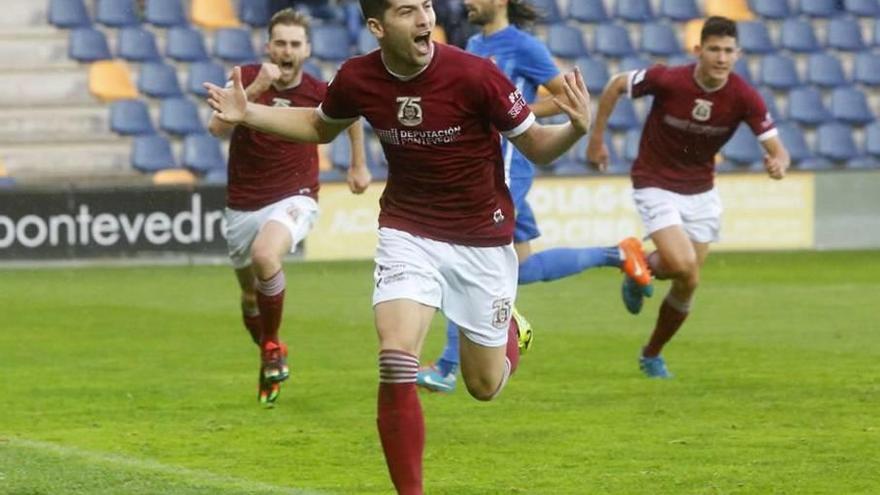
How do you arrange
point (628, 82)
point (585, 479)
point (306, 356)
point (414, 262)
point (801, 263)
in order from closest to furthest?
point (414, 262), point (585, 479), point (628, 82), point (306, 356), point (801, 263)

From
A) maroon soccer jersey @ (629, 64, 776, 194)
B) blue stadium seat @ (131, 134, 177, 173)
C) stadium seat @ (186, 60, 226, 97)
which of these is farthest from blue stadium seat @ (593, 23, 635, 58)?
maroon soccer jersey @ (629, 64, 776, 194)

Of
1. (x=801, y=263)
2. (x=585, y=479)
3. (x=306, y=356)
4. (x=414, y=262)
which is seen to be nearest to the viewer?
(x=414, y=262)

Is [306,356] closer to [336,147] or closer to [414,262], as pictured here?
[414,262]

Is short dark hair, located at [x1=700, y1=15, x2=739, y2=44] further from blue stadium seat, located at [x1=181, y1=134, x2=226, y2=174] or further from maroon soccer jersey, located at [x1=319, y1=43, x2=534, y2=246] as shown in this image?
blue stadium seat, located at [x1=181, y1=134, x2=226, y2=174]

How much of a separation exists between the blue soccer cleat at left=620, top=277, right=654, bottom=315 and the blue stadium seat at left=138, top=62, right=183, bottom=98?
42.0 ft

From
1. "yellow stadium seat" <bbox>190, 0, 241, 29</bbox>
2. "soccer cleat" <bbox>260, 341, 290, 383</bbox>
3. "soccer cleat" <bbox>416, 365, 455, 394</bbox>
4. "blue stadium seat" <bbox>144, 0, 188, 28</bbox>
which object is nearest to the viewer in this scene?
"soccer cleat" <bbox>260, 341, 290, 383</bbox>

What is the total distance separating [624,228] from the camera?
868 inches

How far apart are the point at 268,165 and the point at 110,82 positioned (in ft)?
43.4

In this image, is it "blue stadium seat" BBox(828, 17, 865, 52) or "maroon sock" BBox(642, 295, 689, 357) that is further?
"blue stadium seat" BBox(828, 17, 865, 52)

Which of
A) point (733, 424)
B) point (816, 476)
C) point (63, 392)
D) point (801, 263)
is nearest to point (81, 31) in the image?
point (801, 263)

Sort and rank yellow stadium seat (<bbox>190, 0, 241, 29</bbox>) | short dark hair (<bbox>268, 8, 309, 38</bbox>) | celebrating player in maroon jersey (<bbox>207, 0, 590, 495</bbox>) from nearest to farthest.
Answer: celebrating player in maroon jersey (<bbox>207, 0, 590, 495</bbox>) < short dark hair (<bbox>268, 8, 309, 38</bbox>) < yellow stadium seat (<bbox>190, 0, 241, 29</bbox>)

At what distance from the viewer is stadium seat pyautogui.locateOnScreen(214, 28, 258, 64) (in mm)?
23984

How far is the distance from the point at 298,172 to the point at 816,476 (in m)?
4.46

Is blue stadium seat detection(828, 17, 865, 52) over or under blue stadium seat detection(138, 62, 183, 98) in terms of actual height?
over
